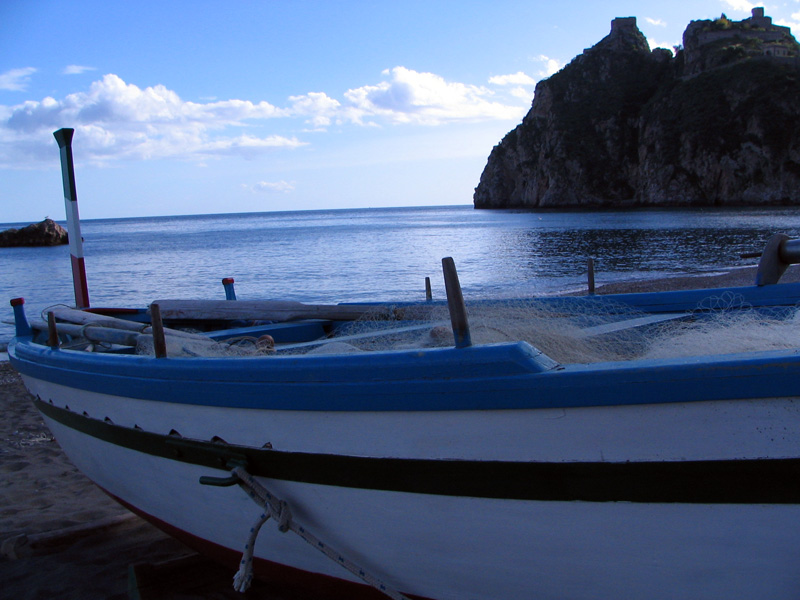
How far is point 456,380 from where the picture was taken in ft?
7.44

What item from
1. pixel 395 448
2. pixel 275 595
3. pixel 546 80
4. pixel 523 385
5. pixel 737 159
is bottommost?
pixel 275 595

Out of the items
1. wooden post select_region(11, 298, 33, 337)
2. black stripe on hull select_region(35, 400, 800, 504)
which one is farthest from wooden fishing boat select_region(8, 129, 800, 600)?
wooden post select_region(11, 298, 33, 337)

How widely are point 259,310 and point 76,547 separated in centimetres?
215

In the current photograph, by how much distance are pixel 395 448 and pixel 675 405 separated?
104 centimetres

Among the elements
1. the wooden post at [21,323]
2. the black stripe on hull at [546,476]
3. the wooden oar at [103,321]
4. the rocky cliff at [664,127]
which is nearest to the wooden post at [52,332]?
the wooden oar at [103,321]

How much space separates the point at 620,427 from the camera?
2113 millimetres

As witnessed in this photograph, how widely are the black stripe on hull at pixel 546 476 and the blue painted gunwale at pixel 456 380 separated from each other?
0.23 m

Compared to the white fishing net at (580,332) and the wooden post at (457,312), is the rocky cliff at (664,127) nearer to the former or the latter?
the white fishing net at (580,332)

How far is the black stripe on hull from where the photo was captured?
203 centimetres

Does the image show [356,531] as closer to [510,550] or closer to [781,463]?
[510,550]

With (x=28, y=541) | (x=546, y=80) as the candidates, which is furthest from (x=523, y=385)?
(x=546, y=80)

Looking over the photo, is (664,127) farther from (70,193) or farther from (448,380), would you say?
(448,380)

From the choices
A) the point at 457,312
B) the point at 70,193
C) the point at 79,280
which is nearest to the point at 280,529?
the point at 457,312

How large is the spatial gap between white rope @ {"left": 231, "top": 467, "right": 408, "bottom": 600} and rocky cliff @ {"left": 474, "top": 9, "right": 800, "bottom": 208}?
3616 inches
